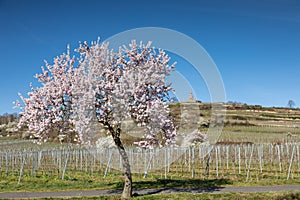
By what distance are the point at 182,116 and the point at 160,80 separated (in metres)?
3.53

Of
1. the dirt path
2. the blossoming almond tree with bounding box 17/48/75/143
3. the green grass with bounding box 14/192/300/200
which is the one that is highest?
the blossoming almond tree with bounding box 17/48/75/143

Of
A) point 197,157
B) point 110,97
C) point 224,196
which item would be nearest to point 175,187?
point 224,196

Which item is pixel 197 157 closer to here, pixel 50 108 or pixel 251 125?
pixel 50 108

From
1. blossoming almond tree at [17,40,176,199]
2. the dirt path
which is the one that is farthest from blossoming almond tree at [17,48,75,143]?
the dirt path

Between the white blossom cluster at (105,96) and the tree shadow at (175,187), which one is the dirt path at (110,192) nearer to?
the tree shadow at (175,187)

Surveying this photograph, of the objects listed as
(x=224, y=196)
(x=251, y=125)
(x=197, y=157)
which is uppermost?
(x=251, y=125)

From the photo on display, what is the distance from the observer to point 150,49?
1316 centimetres

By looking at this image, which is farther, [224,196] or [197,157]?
[197,157]

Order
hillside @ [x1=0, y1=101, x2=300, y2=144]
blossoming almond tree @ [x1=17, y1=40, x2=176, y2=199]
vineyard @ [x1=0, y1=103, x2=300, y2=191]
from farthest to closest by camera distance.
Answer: hillside @ [x1=0, y1=101, x2=300, y2=144]
vineyard @ [x1=0, y1=103, x2=300, y2=191]
blossoming almond tree @ [x1=17, y1=40, x2=176, y2=199]

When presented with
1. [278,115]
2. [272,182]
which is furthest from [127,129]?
[278,115]

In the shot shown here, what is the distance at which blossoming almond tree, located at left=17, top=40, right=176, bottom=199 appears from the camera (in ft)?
39.8

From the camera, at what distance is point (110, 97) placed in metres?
12.2

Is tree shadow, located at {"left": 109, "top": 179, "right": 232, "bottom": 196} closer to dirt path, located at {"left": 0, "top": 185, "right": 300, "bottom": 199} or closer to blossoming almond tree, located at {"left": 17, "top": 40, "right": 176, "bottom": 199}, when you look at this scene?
dirt path, located at {"left": 0, "top": 185, "right": 300, "bottom": 199}

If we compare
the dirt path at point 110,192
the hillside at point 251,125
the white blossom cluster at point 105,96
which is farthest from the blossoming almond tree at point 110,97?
the hillside at point 251,125
